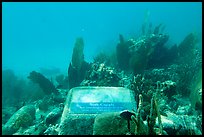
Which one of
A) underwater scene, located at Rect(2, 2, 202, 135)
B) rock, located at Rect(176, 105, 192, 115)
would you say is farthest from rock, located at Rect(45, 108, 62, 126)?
rock, located at Rect(176, 105, 192, 115)

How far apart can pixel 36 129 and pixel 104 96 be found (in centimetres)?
223

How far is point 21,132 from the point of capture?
7.06m

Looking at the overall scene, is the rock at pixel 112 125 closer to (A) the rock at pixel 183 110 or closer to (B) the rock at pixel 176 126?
(B) the rock at pixel 176 126

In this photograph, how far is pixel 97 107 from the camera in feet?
18.0

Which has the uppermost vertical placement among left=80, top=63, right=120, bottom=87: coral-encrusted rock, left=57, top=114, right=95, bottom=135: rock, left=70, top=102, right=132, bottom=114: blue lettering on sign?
left=80, top=63, right=120, bottom=87: coral-encrusted rock

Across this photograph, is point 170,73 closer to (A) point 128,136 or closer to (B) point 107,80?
(B) point 107,80

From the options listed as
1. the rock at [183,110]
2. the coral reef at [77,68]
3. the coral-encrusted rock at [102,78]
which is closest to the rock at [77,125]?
the rock at [183,110]

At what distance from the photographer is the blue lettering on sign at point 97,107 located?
5.34 metres

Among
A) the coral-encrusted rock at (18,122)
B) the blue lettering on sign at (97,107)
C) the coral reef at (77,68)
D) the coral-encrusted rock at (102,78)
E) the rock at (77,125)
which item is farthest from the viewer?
the coral reef at (77,68)

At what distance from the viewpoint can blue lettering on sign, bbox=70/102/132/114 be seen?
5.34m

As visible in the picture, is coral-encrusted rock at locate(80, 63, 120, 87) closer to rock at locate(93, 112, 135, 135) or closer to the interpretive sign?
the interpretive sign

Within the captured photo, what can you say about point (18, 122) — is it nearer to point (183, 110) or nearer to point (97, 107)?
point (97, 107)

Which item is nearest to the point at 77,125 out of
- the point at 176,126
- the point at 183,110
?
the point at 176,126

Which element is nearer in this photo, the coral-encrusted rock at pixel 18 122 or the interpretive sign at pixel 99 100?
the interpretive sign at pixel 99 100
